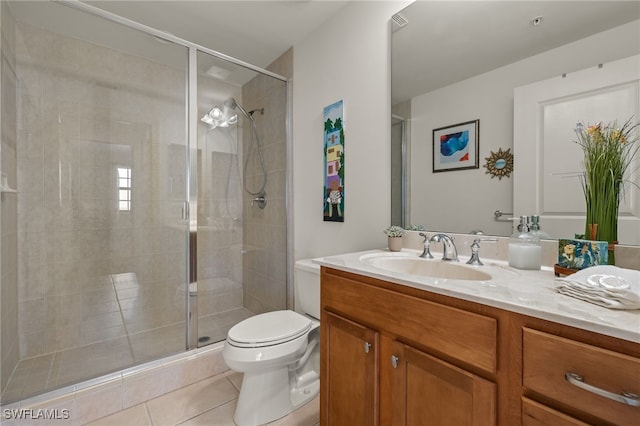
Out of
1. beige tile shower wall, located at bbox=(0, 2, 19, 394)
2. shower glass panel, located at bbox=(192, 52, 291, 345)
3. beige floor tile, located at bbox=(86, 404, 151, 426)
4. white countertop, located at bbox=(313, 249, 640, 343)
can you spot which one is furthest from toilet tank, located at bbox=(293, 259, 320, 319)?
beige tile shower wall, located at bbox=(0, 2, 19, 394)

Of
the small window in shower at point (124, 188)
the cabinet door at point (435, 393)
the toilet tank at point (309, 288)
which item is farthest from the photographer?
the small window in shower at point (124, 188)

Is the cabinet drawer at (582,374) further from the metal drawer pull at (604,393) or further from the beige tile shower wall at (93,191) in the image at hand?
the beige tile shower wall at (93,191)

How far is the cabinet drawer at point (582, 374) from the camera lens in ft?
1.61

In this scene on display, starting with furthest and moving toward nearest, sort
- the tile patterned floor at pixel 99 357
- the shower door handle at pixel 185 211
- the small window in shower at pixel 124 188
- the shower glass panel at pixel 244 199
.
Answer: the shower glass panel at pixel 244 199 → the small window in shower at pixel 124 188 → the shower door handle at pixel 185 211 → the tile patterned floor at pixel 99 357

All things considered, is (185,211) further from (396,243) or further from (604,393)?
(604,393)

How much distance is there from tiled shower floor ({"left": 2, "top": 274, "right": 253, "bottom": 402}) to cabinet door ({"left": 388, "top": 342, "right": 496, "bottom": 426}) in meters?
1.52

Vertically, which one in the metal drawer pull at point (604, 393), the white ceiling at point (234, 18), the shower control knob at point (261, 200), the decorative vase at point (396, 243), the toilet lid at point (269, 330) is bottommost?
the toilet lid at point (269, 330)

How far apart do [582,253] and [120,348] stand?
2.54 m

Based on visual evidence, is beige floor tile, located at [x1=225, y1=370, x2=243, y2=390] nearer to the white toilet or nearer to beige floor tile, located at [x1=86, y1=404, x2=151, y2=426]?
the white toilet

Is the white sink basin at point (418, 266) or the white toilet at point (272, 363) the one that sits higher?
the white sink basin at point (418, 266)

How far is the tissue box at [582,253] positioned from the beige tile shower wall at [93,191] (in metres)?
2.11

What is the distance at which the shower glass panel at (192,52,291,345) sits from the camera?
2250 millimetres

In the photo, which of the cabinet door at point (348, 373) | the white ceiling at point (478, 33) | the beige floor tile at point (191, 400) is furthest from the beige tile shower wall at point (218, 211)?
the white ceiling at point (478, 33)

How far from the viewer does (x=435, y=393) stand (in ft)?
2.55
